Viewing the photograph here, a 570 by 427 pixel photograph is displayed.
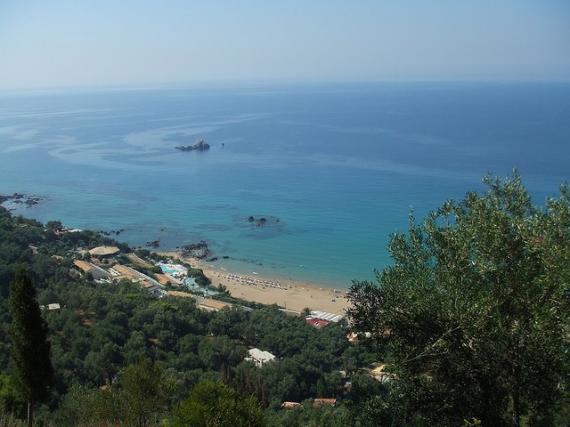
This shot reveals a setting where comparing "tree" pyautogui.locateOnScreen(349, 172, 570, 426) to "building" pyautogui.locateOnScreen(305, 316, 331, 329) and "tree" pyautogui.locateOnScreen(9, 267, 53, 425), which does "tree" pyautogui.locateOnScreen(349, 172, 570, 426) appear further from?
"building" pyautogui.locateOnScreen(305, 316, 331, 329)

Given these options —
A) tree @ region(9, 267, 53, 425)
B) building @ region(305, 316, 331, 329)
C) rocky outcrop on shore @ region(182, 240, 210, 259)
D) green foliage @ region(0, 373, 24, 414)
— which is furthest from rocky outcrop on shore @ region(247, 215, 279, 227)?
tree @ region(9, 267, 53, 425)

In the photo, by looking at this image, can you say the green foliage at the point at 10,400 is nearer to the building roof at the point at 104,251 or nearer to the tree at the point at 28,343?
the tree at the point at 28,343

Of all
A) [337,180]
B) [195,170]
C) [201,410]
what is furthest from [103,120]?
[201,410]

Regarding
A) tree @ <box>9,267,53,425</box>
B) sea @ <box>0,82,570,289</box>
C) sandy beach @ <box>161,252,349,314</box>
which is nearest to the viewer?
tree @ <box>9,267,53,425</box>

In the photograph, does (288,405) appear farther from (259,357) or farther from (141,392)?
(141,392)

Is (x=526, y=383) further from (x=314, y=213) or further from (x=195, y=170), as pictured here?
(x=195, y=170)

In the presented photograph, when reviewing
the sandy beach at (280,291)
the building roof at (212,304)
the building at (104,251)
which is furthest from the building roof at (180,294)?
the building at (104,251)
